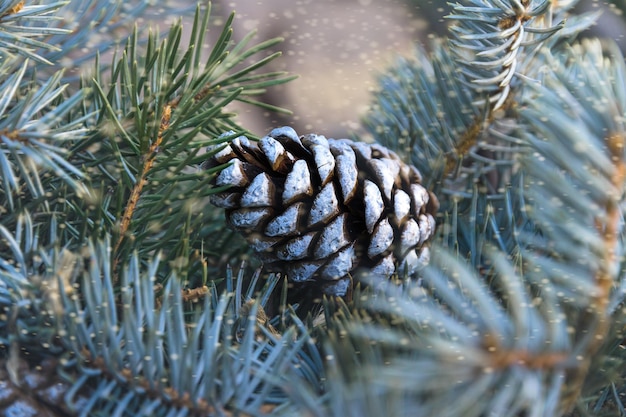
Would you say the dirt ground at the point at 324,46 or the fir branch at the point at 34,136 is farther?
the dirt ground at the point at 324,46

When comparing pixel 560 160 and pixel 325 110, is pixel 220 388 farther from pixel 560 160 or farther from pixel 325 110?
pixel 325 110

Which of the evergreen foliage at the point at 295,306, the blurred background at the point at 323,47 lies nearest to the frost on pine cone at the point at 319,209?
the evergreen foliage at the point at 295,306

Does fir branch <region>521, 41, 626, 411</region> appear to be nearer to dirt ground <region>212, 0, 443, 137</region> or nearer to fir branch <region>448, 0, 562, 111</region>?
fir branch <region>448, 0, 562, 111</region>

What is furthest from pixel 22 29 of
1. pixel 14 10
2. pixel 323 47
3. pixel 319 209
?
pixel 323 47

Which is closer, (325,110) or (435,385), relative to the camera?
(435,385)

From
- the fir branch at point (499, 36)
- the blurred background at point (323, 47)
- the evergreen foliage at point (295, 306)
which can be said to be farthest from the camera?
the blurred background at point (323, 47)

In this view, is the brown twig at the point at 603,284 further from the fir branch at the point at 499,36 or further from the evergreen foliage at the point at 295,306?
the fir branch at the point at 499,36

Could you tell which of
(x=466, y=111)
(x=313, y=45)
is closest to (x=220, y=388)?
(x=466, y=111)
